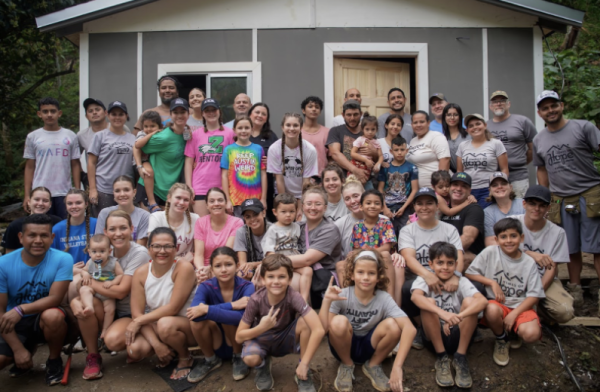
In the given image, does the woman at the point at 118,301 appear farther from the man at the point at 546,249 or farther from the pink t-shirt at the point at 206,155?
the man at the point at 546,249

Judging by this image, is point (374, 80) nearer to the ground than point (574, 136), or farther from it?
farther from it

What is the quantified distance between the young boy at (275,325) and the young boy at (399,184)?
6.39 feet

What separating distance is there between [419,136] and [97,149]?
3.89 meters

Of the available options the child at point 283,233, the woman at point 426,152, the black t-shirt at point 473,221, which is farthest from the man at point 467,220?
the child at point 283,233

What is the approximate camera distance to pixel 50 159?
5629mm

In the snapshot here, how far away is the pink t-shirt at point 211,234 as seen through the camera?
15.5 ft

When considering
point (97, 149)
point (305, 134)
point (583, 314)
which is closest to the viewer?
point (583, 314)

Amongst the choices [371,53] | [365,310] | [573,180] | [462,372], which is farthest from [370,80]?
[462,372]

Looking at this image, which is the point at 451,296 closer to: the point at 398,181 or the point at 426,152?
the point at 398,181

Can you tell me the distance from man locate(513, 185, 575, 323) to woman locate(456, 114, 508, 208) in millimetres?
821

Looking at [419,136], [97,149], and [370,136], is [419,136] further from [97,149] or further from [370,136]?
[97,149]

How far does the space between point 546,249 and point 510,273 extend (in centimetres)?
56

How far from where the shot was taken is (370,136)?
5.67m

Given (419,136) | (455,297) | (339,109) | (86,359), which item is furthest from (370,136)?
(86,359)
